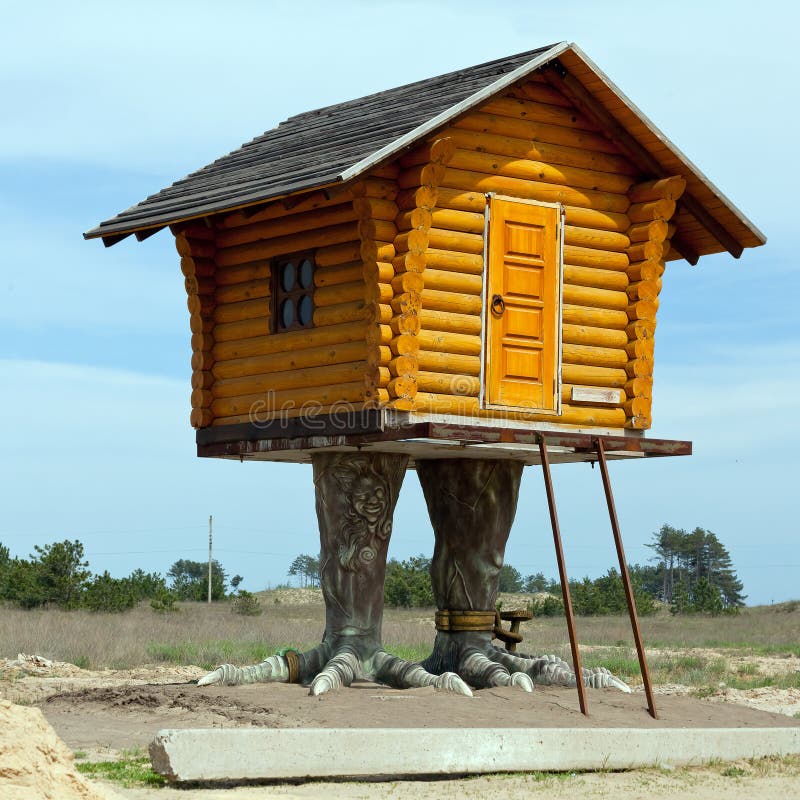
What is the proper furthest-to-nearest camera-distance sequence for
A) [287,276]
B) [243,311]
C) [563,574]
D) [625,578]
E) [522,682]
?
[243,311] → [287,276] → [522,682] → [625,578] → [563,574]

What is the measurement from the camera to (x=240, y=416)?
1512cm

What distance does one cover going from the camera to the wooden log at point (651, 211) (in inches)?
591

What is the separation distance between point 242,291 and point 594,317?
385cm

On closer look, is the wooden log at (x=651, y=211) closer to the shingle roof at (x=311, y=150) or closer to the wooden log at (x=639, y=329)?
the wooden log at (x=639, y=329)

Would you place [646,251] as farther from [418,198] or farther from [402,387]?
[402,387]

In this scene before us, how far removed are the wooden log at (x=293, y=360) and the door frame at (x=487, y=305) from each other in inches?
48.1

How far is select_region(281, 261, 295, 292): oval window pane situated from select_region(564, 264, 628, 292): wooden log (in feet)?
9.51

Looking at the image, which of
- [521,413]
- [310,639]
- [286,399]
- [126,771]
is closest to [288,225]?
[286,399]

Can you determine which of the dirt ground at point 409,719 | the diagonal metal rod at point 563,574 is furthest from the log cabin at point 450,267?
the dirt ground at point 409,719

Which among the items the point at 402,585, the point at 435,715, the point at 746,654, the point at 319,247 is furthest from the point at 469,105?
the point at 402,585

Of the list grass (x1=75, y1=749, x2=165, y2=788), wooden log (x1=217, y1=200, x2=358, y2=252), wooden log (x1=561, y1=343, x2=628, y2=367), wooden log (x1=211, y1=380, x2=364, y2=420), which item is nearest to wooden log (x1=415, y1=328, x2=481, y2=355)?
wooden log (x1=211, y1=380, x2=364, y2=420)

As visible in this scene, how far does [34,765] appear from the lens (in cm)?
856

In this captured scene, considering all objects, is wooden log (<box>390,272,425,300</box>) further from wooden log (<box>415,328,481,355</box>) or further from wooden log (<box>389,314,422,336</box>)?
wooden log (<box>415,328,481,355</box>)

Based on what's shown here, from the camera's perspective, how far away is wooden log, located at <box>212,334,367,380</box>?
1376 centimetres
